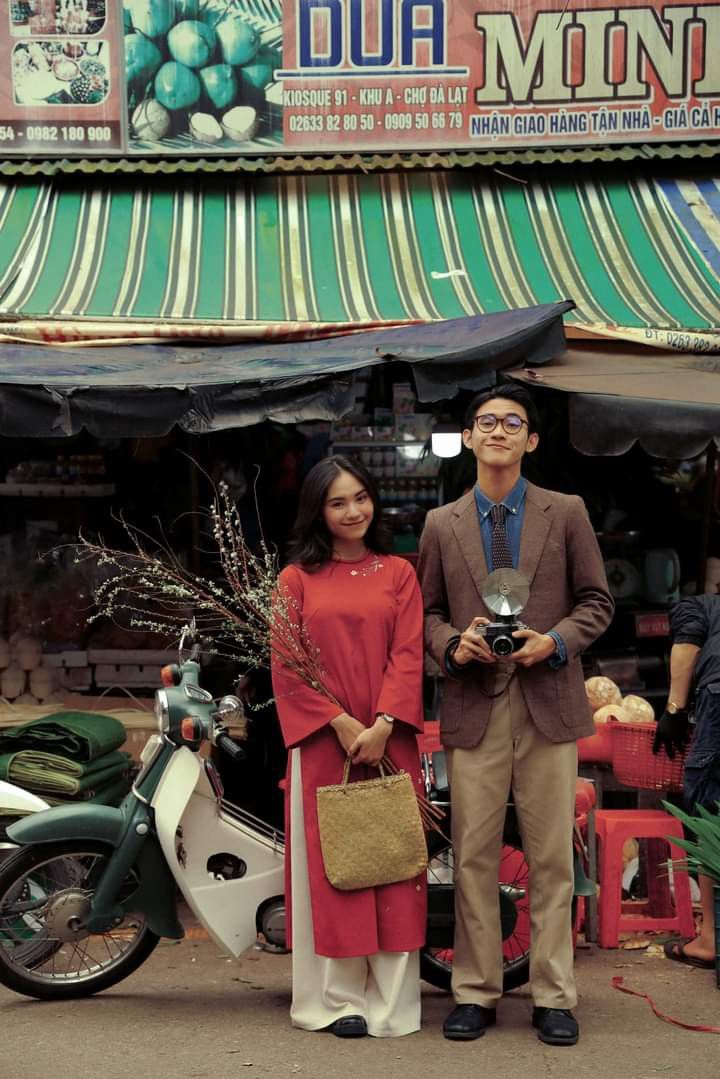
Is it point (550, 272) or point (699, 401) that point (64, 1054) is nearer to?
point (699, 401)

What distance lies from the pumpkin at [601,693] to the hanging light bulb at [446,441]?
5.90 feet

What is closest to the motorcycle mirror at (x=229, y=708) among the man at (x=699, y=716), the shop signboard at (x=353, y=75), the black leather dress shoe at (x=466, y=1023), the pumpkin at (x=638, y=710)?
the black leather dress shoe at (x=466, y=1023)

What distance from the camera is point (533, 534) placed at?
179 inches

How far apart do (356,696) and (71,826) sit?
A: 116cm

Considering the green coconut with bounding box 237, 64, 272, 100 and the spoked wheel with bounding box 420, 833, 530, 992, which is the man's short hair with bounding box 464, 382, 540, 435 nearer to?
the spoked wheel with bounding box 420, 833, 530, 992

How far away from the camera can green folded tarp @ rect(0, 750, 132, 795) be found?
6230 mm

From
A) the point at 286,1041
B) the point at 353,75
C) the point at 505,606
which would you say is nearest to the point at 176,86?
the point at 353,75

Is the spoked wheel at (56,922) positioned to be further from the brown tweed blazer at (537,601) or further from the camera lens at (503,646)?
the camera lens at (503,646)

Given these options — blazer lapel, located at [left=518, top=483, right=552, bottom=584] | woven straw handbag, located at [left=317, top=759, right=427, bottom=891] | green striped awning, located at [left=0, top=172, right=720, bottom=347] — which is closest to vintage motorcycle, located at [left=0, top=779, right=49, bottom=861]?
woven straw handbag, located at [left=317, top=759, right=427, bottom=891]

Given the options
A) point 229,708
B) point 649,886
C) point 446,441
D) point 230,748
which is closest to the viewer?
point 230,748

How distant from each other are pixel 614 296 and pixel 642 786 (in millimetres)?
3417

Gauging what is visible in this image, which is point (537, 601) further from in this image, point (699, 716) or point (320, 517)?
point (699, 716)

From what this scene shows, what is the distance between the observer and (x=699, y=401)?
6324 mm

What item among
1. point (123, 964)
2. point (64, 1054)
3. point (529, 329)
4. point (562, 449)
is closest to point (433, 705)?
point (562, 449)
